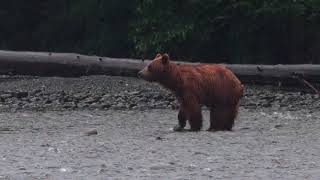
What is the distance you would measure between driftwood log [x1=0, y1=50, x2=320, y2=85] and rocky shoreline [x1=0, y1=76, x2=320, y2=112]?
0.19 m

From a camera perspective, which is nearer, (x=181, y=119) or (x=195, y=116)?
(x=195, y=116)

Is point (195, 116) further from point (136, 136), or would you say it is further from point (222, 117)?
point (136, 136)

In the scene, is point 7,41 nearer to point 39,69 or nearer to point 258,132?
point 39,69

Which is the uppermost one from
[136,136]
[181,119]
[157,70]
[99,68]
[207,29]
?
[207,29]

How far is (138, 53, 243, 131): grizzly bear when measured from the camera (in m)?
12.4

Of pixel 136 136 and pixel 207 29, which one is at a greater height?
pixel 207 29

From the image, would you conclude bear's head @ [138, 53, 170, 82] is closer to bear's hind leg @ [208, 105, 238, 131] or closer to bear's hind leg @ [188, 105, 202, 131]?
bear's hind leg @ [188, 105, 202, 131]

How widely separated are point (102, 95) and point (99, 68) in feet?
5.40

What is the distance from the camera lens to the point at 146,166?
340 inches

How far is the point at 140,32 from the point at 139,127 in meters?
10.8

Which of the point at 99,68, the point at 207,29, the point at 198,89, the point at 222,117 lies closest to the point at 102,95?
the point at 99,68

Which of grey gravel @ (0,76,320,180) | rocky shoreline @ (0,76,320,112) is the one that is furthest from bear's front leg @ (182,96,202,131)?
rocky shoreline @ (0,76,320,112)

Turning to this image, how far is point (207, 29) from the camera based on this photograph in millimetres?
24547

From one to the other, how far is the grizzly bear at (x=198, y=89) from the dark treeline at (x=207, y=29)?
10.6m
